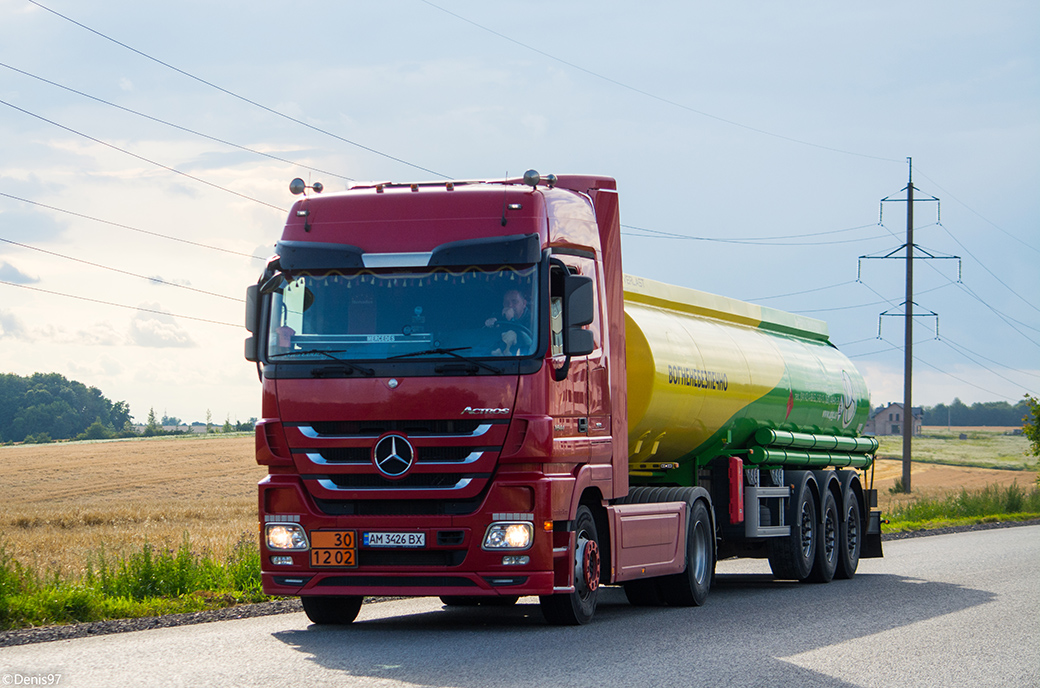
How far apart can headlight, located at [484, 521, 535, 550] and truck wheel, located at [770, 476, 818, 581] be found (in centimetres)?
754

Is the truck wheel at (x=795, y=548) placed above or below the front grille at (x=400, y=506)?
below

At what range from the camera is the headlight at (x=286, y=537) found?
10.1 metres

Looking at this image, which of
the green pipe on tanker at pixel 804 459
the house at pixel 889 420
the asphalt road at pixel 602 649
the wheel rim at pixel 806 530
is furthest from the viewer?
the house at pixel 889 420

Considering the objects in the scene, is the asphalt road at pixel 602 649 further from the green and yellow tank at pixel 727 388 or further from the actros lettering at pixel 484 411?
the green and yellow tank at pixel 727 388

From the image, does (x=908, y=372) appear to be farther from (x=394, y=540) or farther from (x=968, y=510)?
(x=394, y=540)

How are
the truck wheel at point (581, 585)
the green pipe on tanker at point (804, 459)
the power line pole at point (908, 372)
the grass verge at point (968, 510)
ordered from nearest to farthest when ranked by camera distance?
the truck wheel at point (581, 585), the green pipe on tanker at point (804, 459), the grass verge at point (968, 510), the power line pole at point (908, 372)

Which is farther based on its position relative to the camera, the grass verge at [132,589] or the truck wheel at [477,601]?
the truck wheel at [477,601]

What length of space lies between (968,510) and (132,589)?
30.1 meters

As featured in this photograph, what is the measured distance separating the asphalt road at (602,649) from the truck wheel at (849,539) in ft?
13.5

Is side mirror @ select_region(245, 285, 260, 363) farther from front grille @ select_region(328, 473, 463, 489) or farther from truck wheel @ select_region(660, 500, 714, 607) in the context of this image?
truck wheel @ select_region(660, 500, 714, 607)

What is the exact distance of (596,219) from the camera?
38.4 feet

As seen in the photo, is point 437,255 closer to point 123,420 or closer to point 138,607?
point 138,607

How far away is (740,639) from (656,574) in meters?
2.07

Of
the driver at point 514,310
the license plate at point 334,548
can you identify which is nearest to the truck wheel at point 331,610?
the license plate at point 334,548
